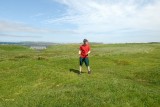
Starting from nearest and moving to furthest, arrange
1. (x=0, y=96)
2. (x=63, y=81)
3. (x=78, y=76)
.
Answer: (x=0, y=96) < (x=63, y=81) < (x=78, y=76)

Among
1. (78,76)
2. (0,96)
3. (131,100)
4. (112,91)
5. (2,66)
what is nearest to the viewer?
(131,100)

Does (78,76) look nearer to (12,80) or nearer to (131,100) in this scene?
(12,80)

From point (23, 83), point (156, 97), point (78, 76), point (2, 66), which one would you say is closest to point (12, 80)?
point (23, 83)

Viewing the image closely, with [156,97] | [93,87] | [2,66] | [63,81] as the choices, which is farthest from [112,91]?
[2,66]

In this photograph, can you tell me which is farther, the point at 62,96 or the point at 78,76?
the point at 78,76

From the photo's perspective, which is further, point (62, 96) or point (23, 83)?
point (23, 83)

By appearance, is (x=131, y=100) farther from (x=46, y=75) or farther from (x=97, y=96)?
(x=46, y=75)

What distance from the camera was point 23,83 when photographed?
3111cm

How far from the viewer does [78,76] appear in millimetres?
32969

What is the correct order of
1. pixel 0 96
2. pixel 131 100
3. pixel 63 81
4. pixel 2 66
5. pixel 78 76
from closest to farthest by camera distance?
pixel 131 100 → pixel 0 96 → pixel 63 81 → pixel 78 76 → pixel 2 66

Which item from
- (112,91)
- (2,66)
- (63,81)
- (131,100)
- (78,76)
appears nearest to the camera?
(131,100)

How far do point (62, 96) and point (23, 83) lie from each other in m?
9.32

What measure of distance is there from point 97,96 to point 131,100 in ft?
8.82

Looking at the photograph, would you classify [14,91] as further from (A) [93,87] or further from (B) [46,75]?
(A) [93,87]
